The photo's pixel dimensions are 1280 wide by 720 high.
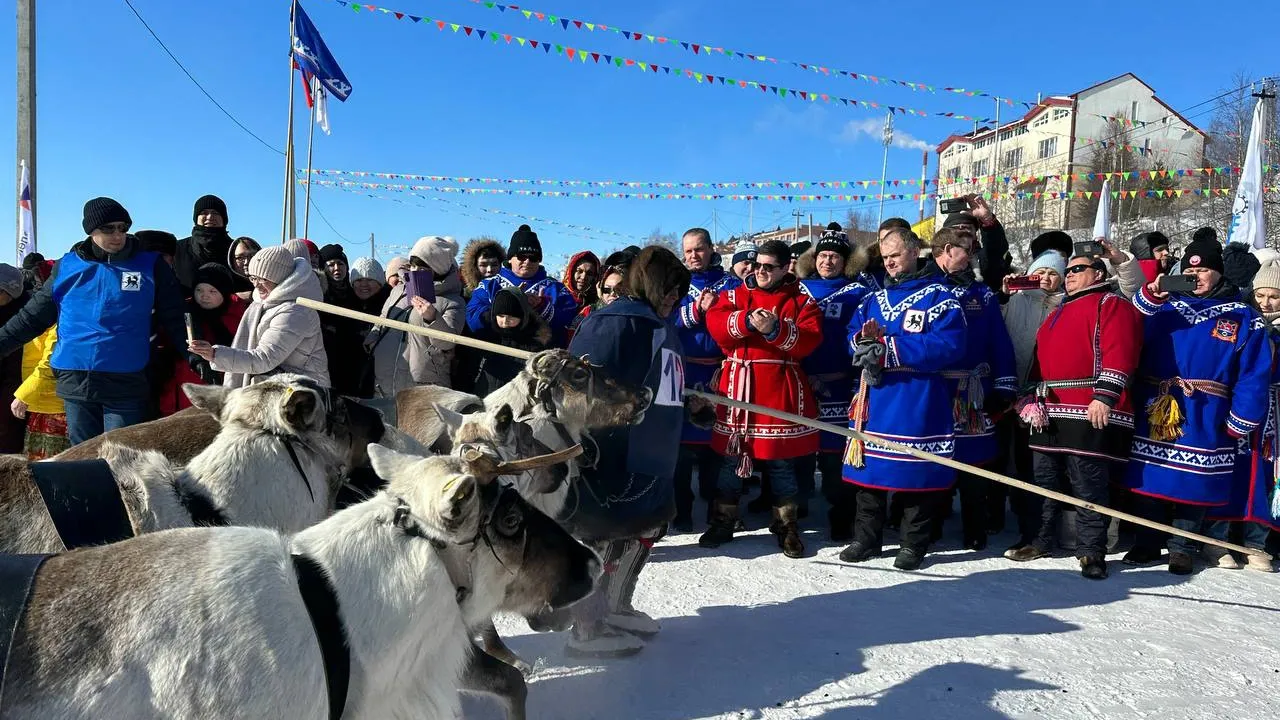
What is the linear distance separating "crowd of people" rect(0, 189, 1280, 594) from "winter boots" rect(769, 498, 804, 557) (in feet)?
0.06

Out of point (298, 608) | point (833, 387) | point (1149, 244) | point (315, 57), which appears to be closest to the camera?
point (298, 608)

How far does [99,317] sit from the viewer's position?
190 inches

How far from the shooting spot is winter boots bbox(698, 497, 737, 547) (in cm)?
588

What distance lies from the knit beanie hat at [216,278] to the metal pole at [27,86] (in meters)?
8.78

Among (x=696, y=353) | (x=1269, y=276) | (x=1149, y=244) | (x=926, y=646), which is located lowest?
(x=926, y=646)

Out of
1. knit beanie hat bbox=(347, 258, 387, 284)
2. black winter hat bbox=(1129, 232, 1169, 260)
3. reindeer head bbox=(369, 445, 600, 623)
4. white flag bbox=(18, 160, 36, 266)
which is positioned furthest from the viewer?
white flag bbox=(18, 160, 36, 266)

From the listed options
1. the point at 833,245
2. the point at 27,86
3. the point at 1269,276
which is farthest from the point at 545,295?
the point at 27,86

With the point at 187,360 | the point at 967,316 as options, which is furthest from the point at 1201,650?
the point at 187,360

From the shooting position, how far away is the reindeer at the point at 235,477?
2.44 m

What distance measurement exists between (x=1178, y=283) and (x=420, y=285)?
18.8 ft

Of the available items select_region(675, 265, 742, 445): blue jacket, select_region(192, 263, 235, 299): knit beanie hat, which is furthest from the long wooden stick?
select_region(675, 265, 742, 445): blue jacket

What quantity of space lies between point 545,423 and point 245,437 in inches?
57.3

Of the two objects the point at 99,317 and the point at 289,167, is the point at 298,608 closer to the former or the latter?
the point at 99,317

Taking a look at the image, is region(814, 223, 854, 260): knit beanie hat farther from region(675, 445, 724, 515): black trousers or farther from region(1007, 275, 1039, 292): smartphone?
region(675, 445, 724, 515): black trousers
